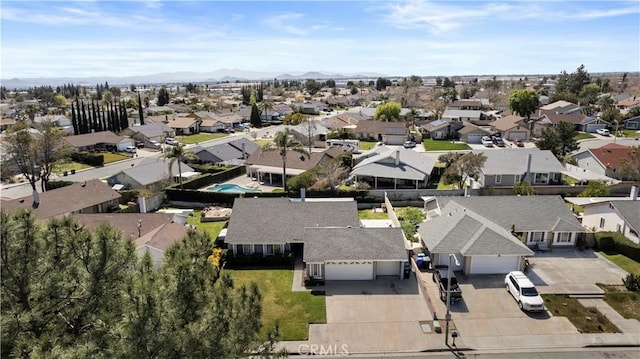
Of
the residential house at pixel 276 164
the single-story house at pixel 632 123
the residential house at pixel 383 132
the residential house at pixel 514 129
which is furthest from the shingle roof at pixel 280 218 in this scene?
the single-story house at pixel 632 123

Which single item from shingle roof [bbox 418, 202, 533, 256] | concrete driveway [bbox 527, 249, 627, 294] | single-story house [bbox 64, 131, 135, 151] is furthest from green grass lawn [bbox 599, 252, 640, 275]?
single-story house [bbox 64, 131, 135, 151]

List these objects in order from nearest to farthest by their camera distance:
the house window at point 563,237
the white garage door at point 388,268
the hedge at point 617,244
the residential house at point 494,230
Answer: the white garage door at point 388,268, the residential house at point 494,230, the hedge at point 617,244, the house window at point 563,237

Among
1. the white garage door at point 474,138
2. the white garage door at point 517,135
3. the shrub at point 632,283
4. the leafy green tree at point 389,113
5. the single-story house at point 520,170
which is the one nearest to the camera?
the shrub at point 632,283

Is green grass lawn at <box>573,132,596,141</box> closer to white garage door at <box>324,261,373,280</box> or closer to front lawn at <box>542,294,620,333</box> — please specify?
front lawn at <box>542,294,620,333</box>

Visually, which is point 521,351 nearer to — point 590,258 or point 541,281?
point 541,281

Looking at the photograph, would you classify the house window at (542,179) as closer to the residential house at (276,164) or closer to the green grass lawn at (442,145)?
the green grass lawn at (442,145)

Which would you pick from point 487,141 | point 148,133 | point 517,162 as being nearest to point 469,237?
point 517,162
